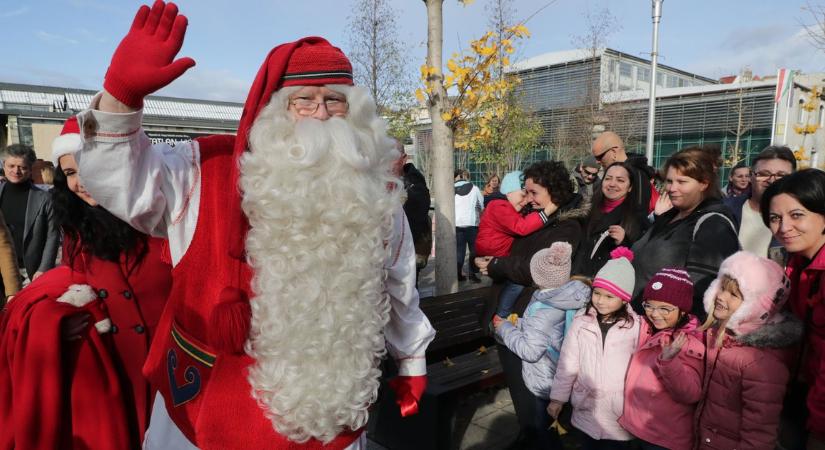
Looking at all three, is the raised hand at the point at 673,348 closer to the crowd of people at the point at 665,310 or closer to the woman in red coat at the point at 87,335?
the crowd of people at the point at 665,310

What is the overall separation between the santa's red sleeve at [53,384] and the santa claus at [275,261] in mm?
899

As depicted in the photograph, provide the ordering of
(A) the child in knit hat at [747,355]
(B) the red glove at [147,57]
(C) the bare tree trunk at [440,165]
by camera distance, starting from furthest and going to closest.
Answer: (C) the bare tree trunk at [440,165]
(A) the child in knit hat at [747,355]
(B) the red glove at [147,57]

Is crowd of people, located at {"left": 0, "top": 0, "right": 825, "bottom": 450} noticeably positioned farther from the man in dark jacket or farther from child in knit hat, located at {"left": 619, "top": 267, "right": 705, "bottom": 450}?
the man in dark jacket

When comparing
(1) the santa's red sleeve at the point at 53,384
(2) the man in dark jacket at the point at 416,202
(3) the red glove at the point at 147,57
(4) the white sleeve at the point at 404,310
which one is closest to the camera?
(3) the red glove at the point at 147,57

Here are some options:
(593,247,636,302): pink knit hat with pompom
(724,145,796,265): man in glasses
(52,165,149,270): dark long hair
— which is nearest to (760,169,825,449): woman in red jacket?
(593,247,636,302): pink knit hat with pompom

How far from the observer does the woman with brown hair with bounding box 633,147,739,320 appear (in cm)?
292

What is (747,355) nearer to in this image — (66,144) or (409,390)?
(409,390)

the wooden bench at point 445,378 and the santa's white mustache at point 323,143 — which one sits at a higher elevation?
the santa's white mustache at point 323,143

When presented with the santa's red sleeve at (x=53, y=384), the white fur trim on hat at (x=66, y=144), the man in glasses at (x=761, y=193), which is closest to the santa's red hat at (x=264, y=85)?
the white fur trim on hat at (x=66, y=144)

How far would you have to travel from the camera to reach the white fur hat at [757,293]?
2352 millimetres

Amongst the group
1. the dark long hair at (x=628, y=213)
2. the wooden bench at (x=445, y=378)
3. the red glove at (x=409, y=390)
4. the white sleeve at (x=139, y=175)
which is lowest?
the wooden bench at (x=445, y=378)

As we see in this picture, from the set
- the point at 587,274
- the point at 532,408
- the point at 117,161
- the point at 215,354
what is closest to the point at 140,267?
the point at 215,354

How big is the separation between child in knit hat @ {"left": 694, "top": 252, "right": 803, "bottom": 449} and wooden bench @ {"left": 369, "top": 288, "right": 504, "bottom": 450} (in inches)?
52.2

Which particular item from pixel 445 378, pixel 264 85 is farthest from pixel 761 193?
pixel 264 85
